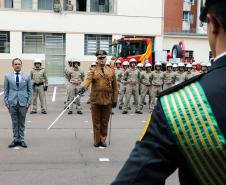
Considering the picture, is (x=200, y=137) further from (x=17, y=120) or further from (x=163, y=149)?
(x=17, y=120)

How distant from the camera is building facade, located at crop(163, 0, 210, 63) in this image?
3438 centimetres

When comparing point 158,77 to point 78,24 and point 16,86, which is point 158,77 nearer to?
point 16,86

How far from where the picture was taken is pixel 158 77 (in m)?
15.4

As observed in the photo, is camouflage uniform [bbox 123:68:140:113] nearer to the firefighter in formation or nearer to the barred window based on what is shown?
the firefighter in formation

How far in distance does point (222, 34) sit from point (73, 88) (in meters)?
13.6

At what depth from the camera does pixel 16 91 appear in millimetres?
8484

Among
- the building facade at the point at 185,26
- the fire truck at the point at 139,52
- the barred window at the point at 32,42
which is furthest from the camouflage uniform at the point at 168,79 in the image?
the building facade at the point at 185,26

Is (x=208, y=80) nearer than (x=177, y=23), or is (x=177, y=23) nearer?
(x=208, y=80)

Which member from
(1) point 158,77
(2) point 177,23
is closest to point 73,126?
(1) point 158,77

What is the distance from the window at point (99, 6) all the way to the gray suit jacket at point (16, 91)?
2246cm

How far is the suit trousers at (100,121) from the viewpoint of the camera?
28.3 ft

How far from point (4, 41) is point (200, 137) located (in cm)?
2835

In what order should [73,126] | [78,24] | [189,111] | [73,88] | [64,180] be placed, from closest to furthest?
[189,111], [64,180], [73,126], [73,88], [78,24]

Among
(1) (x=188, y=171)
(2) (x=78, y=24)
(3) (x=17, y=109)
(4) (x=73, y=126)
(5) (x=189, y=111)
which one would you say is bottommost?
(4) (x=73, y=126)
